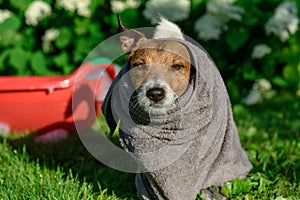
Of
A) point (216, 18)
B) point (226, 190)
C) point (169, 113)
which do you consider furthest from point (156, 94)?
point (216, 18)

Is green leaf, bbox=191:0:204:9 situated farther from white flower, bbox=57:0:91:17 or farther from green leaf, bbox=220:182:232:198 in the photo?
green leaf, bbox=220:182:232:198

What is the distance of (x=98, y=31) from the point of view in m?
4.72

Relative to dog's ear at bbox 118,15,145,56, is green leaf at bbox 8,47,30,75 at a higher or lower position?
lower

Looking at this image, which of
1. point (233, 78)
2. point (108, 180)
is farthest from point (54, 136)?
point (233, 78)

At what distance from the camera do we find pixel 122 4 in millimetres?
4629

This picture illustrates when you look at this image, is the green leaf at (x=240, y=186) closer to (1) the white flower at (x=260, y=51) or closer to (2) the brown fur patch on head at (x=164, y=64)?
(2) the brown fur patch on head at (x=164, y=64)

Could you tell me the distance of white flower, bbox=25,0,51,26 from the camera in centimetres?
455

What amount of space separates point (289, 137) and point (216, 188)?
132cm

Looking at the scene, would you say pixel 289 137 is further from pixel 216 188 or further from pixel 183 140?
pixel 183 140

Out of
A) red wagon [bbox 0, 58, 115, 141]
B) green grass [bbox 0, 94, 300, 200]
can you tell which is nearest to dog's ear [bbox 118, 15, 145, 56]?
green grass [bbox 0, 94, 300, 200]

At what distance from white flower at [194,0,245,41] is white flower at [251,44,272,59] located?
0.36m

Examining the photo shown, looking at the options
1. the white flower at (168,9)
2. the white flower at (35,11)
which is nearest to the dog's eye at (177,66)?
the white flower at (168,9)

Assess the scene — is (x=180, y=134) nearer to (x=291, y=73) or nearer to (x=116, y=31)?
(x=116, y=31)

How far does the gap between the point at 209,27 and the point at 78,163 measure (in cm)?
204
